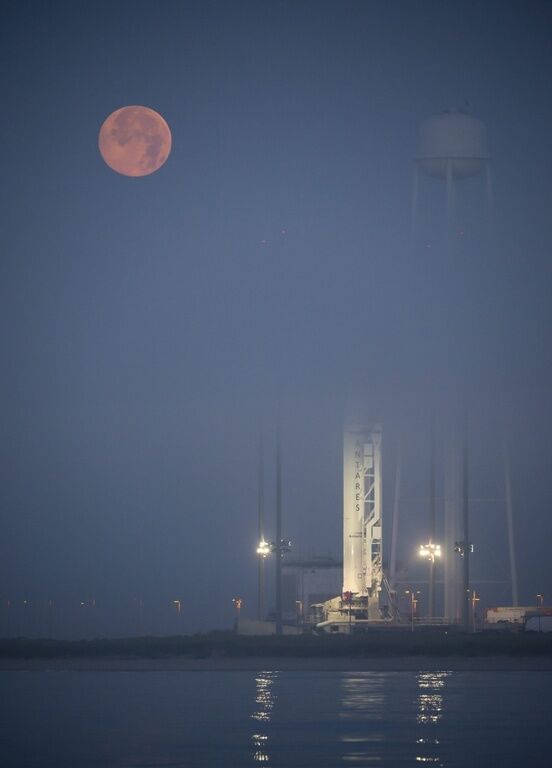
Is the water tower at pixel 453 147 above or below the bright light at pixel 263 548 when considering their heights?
above

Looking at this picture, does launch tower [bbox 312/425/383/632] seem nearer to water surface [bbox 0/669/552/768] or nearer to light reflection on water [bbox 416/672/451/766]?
light reflection on water [bbox 416/672/451/766]

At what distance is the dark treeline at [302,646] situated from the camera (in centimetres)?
5953

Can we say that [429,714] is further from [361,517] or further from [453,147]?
[453,147]

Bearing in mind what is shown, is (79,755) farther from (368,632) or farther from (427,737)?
(368,632)

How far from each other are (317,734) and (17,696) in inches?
600

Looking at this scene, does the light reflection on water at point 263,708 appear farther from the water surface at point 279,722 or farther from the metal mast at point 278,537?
the metal mast at point 278,537

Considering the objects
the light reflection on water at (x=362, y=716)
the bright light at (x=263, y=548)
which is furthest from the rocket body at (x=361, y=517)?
the light reflection on water at (x=362, y=716)

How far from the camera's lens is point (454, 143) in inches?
3231

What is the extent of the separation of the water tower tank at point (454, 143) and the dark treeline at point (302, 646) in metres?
28.9

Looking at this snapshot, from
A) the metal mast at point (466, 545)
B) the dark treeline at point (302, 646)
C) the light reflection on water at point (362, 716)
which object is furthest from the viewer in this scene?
the metal mast at point (466, 545)

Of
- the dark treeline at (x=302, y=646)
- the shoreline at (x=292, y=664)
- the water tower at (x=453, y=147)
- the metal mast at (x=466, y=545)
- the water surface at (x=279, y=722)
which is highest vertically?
the water tower at (x=453, y=147)

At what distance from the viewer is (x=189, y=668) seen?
57.7 meters

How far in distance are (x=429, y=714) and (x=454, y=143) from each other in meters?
53.0

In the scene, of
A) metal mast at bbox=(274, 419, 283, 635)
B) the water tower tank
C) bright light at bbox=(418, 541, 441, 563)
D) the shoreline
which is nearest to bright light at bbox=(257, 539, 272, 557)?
metal mast at bbox=(274, 419, 283, 635)
